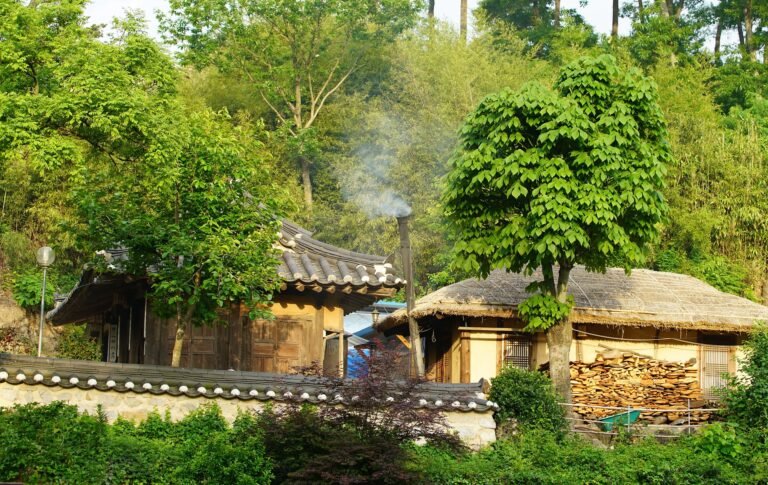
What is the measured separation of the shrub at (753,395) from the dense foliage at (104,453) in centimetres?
868

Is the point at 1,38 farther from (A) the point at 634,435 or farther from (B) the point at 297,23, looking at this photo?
→ (B) the point at 297,23

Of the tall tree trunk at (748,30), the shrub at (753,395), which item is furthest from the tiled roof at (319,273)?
the tall tree trunk at (748,30)

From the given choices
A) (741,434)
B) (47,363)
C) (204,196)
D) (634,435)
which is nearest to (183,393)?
(47,363)

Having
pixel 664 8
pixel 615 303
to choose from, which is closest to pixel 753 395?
pixel 615 303

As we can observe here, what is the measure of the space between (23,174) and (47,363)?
2092 centimetres

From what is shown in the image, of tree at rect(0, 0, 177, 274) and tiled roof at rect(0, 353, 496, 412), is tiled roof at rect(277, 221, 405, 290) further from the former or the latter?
tree at rect(0, 0, 177, 274)

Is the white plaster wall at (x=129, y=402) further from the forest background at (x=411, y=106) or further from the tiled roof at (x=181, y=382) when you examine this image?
the forest background at (x=411, y=106)

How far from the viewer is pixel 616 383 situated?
23250 mm

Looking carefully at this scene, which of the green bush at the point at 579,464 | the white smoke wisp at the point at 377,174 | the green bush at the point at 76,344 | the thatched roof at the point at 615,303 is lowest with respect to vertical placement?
the green bush at the point at 579,464

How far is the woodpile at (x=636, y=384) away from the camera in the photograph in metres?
22.8

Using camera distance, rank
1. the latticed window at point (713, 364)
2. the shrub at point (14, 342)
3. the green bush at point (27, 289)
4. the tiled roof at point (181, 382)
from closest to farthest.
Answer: the tiled roof at point (181, 382)
the latticed window at point (713, 364)
the shrub at point (14, 342)
the green bush at point (27, 289)

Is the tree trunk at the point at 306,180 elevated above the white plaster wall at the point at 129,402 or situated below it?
above

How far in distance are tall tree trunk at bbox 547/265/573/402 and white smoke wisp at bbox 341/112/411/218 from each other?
56.5ft

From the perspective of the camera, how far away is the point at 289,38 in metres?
41.9
